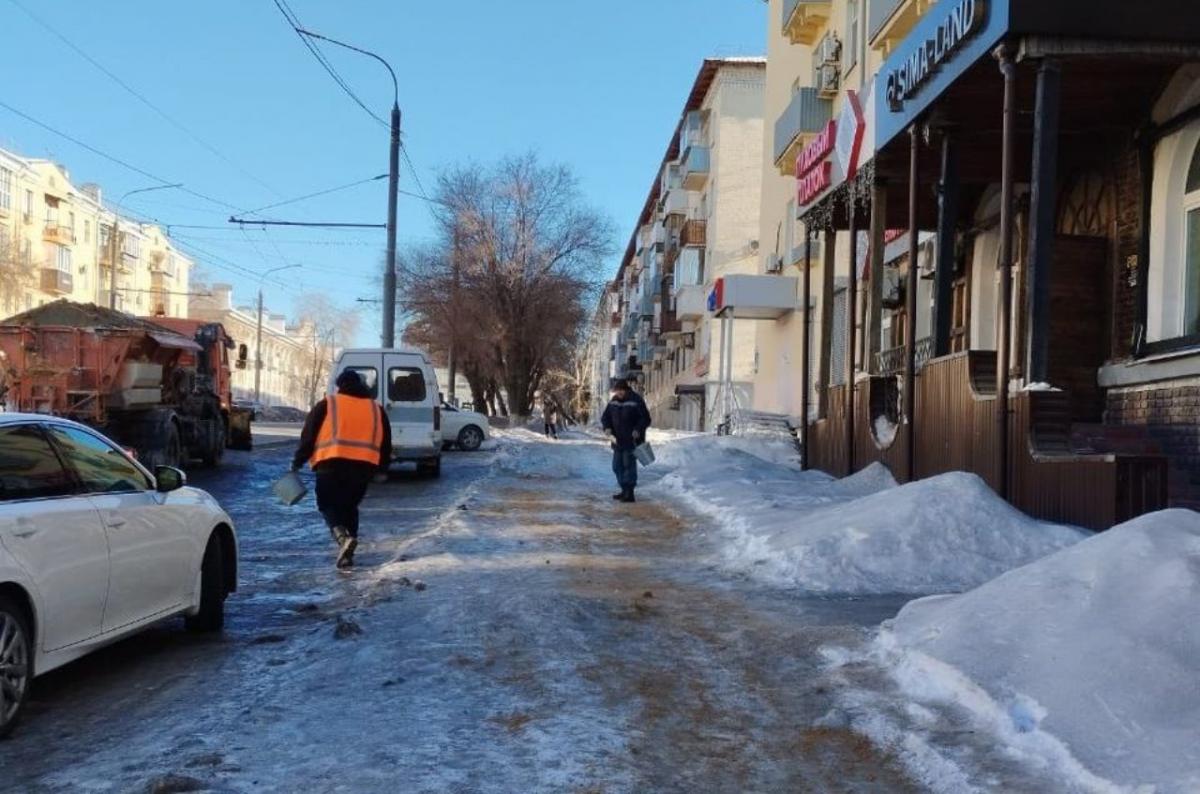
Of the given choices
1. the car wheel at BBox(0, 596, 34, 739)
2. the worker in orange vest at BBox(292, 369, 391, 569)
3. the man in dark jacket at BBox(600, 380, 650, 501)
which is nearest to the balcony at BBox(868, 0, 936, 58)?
the man in dark jacket at BBox(600, 380, 650, 501)

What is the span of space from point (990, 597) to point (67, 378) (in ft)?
48.7

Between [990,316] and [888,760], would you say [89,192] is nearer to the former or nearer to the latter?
[990,316]

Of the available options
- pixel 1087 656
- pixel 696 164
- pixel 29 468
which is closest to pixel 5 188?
pixel 696 164

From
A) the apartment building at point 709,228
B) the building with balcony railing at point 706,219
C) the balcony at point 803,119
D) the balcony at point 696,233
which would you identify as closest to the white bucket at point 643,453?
the balcony at point 803,119

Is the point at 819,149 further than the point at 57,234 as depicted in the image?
No

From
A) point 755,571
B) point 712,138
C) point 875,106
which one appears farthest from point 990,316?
point 712,138

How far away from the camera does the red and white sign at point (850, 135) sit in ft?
47.6

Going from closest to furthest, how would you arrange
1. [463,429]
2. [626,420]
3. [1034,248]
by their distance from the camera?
[1034,248], [626,420], [463,429]

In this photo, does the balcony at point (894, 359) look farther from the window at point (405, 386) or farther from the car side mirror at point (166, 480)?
the car side mirror at point (166, 480)

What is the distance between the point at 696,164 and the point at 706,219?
2359mm

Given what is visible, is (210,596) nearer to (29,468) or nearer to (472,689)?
(29,468)

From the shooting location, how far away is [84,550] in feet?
16.3

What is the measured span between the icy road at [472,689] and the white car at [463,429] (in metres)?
20.1

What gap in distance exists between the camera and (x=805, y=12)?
2580 centimetres
